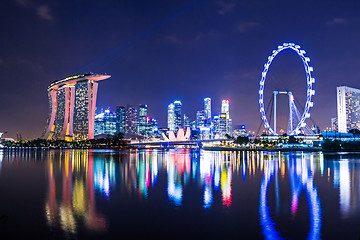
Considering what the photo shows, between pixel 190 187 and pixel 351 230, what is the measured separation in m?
10.5

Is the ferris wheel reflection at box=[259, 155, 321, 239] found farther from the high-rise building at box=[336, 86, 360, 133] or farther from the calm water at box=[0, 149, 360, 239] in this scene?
the high-rise building at box=[336, 86, 360, 133]

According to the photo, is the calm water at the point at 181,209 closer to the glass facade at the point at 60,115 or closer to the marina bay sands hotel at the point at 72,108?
the marina bay sands hotel at the point at 72,108

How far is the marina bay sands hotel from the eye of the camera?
446 ft

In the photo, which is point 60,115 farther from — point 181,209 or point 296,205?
point 296,205

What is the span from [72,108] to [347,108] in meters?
114

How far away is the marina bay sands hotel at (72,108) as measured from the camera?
13600cm

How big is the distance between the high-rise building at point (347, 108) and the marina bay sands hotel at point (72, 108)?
94297 mm

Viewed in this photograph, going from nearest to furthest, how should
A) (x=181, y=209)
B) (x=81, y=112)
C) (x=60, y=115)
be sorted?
(x=181, y=209) < (x=81, y=112) < (x=60, y=115)

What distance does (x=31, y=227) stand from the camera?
11.6 meters

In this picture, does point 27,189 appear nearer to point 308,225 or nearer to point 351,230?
point 308,225

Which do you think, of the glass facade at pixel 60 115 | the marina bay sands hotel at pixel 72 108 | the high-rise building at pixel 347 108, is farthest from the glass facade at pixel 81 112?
the high-rise building at pixel 347 108

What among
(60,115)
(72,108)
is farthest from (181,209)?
(60,115)

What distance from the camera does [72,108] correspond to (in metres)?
150

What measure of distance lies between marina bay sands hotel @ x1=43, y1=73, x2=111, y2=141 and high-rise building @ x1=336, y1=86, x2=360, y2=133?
3712 inches
